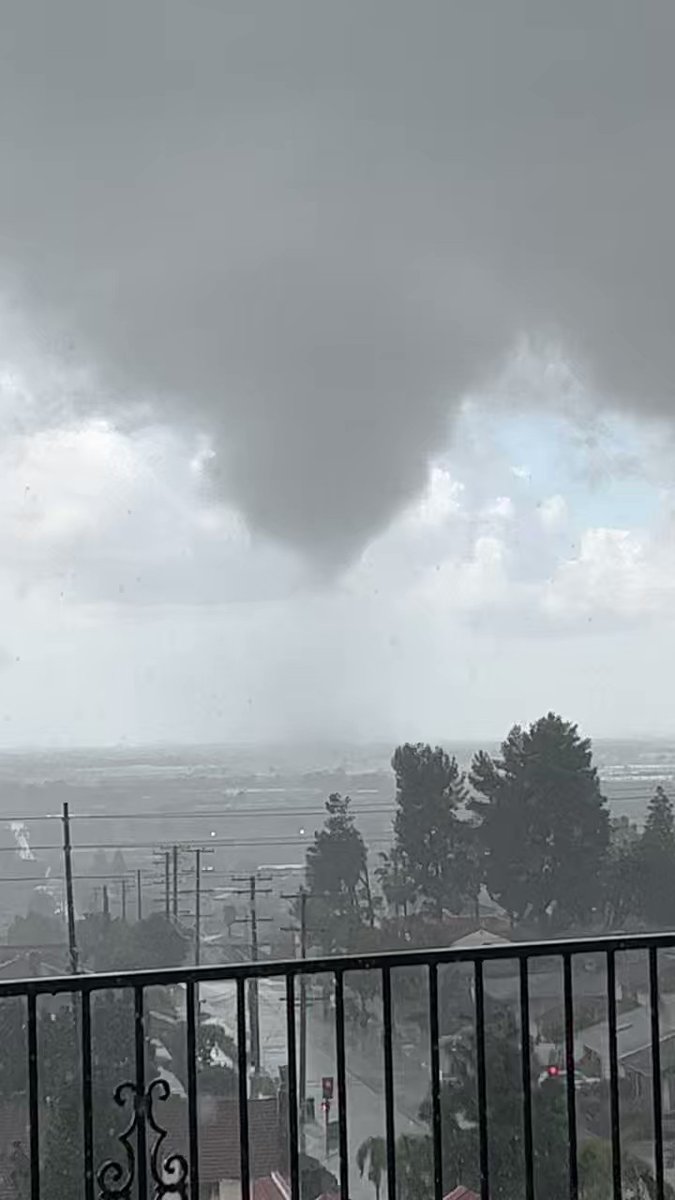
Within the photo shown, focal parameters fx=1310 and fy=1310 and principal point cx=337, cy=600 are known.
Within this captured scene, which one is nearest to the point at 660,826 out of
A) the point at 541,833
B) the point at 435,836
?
the point at 541,833

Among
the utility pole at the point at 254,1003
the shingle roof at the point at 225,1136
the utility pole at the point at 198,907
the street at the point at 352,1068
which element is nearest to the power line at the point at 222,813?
the utility pole at the point at 198,907

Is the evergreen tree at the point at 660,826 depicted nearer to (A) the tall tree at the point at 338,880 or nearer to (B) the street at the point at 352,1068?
(A) the tall tree at the point at 338,880

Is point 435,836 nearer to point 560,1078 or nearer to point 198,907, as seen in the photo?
point 198,907

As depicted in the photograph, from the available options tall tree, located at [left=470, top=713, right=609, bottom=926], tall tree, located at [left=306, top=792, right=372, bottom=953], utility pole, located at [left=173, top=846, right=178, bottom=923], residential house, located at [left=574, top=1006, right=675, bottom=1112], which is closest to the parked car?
residential house, located at [left=574, top=1006, right=675, bottom=1112]

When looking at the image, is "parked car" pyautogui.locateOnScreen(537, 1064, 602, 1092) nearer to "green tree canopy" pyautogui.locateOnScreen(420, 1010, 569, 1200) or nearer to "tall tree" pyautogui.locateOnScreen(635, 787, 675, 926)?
"green tree canopy" pyautogui.locateOnScreen(420, 1010, 569, 1200)

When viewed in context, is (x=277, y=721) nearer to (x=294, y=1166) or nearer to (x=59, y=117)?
(x=59, y=117)
